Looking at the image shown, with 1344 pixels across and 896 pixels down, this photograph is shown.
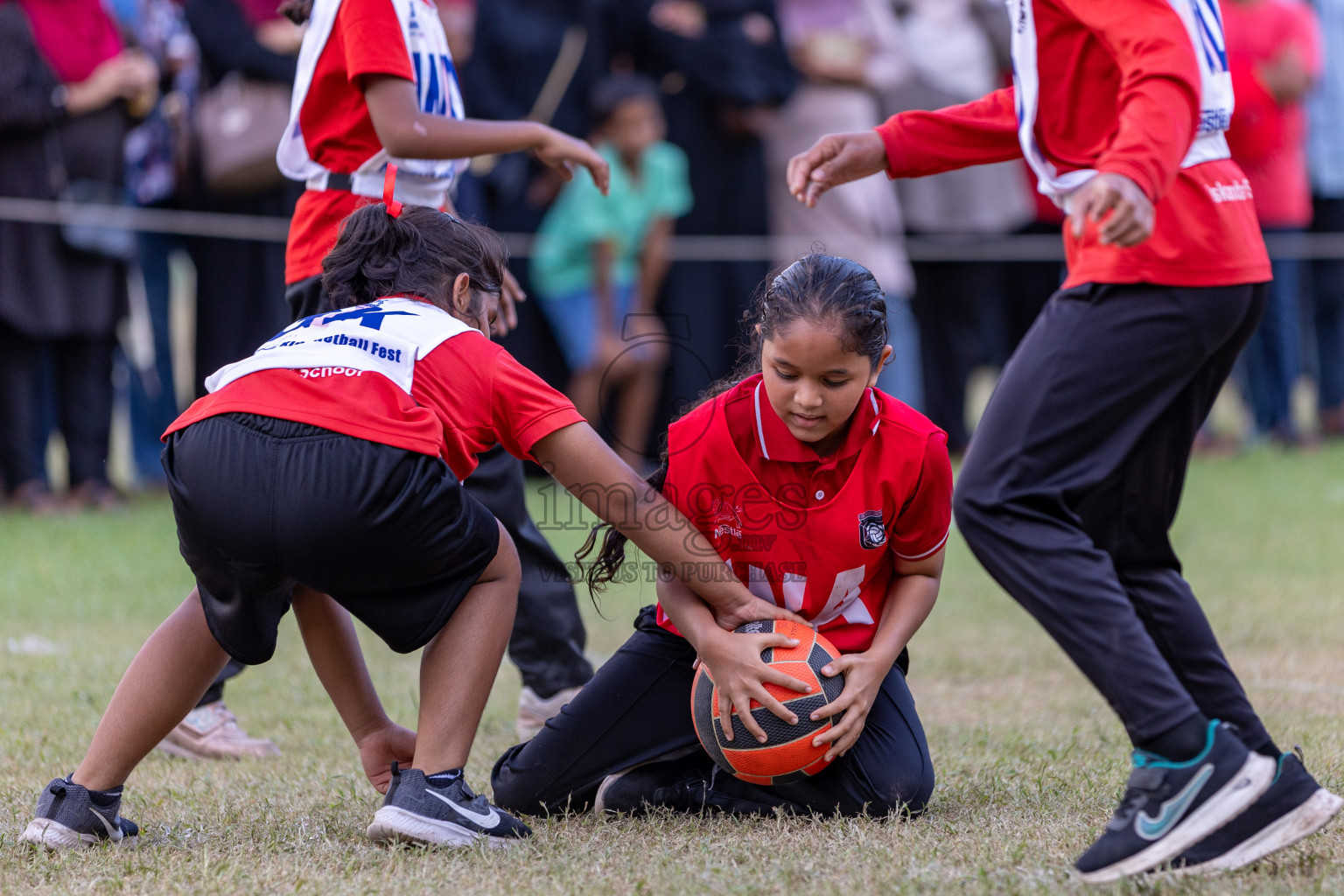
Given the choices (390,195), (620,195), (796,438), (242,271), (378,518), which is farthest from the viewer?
(620,195)

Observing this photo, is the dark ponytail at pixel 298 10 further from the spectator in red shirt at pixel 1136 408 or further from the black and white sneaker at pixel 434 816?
the black and white sneaker at pixel 434 816

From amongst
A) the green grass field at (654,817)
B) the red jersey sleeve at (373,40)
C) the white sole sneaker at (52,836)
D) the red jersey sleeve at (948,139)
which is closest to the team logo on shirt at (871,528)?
the green grass field at (654,817)

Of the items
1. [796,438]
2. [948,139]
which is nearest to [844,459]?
[796,438]

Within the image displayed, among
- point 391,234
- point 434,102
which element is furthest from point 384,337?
point 434,102

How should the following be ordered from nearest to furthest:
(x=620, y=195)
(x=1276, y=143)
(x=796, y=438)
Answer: (x=796, y=438)
(x=620, y=195)
(x=1276, y=143)

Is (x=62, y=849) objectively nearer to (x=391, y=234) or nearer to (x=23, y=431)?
(x=391, y=234)

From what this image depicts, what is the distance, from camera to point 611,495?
283cm

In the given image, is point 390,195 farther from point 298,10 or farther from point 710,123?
point 710,123

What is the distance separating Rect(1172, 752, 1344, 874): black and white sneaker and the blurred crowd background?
534cm

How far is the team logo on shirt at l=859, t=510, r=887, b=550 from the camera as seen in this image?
301cm

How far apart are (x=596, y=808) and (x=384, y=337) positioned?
110cm

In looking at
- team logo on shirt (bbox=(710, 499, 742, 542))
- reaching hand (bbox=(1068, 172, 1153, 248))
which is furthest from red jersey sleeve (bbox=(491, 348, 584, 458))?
reaching hand (bbox=(1068, 172, 1153, 248))

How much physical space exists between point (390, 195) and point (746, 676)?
4.06 feet

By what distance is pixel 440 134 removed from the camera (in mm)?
3408
